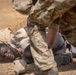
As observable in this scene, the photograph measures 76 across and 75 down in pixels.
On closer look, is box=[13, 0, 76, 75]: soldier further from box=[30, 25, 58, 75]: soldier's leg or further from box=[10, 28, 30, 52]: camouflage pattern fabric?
box=[10, 28, 30, 52]: camouflage pattern fabric

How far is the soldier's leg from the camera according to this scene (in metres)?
2.55

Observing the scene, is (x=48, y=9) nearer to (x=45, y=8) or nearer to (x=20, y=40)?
(x=45, y=8)

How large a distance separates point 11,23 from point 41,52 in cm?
193

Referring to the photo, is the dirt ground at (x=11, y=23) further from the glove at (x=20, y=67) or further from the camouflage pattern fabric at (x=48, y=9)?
the camouflage pattern fabric at (x=48, y=9)

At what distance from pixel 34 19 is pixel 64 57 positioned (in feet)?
2.32

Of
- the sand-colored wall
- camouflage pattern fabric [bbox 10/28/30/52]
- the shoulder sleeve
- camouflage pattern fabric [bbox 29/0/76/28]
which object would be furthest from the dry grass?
the sand-colored wall

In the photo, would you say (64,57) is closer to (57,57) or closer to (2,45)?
(57,57)

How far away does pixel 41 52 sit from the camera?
2561 mm

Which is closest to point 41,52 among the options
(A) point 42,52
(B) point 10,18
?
(A) point 42,52

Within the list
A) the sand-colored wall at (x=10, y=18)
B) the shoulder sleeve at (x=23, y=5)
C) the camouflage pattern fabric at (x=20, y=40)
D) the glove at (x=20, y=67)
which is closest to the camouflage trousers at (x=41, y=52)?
the shoulder sleeve at (x=23, y=5)

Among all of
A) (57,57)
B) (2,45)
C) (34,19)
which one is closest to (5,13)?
(2,45)

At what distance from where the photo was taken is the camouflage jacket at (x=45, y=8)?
2336mm

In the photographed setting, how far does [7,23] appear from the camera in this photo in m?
4.43

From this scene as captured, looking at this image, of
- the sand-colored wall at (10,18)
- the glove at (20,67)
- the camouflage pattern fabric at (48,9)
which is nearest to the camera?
the camouflage pattern fabric at (48,9)
